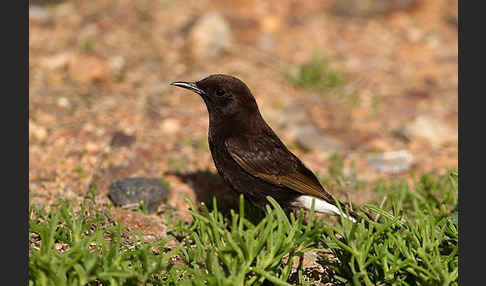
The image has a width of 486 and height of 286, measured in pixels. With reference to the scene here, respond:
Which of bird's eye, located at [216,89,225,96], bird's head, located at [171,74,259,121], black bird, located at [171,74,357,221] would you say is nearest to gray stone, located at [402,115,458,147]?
black bird, located at [171,74,357,221]

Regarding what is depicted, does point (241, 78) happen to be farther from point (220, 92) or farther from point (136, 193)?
point (136, 193)

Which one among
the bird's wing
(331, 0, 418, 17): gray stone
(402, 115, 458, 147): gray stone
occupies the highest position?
(331, 0, 418, 17): gray stone

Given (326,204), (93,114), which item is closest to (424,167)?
(326,204)

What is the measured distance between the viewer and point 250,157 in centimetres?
508

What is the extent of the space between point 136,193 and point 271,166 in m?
1.49

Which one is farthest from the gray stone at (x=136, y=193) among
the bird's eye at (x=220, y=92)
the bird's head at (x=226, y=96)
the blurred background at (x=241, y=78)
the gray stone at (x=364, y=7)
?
the gray stone at (x=364, y=7)

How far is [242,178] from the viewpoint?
16.8 feet

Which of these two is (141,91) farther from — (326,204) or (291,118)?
(326,204)

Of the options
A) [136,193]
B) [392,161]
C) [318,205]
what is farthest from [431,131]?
[136,193]

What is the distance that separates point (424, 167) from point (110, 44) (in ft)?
17.3

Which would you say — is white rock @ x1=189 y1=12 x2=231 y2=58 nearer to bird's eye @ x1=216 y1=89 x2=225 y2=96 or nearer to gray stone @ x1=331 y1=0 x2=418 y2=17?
gray stone @ x1=331 y1=0 x2=418 y2=17

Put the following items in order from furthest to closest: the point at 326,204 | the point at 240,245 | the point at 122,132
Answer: the point at 122,132, the point at 326,204, the point at 240,245

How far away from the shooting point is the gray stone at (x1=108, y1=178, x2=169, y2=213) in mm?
5625

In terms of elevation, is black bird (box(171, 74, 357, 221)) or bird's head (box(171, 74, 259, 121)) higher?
bird's head (box(171, 74, 259, 121))
